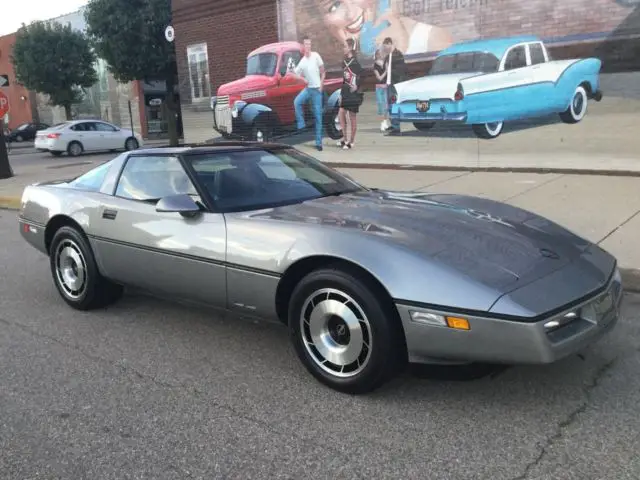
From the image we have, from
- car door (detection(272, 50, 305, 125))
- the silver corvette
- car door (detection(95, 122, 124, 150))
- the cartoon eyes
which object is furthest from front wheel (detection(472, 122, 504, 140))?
car door (detection(95, 122, 124, 150))

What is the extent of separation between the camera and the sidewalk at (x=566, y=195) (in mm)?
5906

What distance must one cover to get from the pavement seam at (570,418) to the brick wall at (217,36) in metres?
12.8

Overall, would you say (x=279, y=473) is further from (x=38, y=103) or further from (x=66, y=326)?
(x=38, y=103)

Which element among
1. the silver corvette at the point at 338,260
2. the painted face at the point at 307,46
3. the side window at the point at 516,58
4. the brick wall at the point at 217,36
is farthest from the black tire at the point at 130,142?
the silver corvette at the point at 338,260

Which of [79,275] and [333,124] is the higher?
[333,124]

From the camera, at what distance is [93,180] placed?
16.1 feet

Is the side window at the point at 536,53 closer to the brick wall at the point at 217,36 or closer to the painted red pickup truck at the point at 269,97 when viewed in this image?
the painted red pickup truck at the point at 269,97

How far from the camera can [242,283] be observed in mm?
3562

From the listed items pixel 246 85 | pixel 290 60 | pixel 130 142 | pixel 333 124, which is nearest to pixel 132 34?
pixel 130 142

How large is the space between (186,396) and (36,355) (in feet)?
4.37

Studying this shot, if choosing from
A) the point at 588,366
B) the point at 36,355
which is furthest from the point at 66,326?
the point at 588,366

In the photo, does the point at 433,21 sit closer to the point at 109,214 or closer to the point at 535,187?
the point at 535,187

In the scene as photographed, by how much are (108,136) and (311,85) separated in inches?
506

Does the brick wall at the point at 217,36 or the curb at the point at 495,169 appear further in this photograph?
the brick wall at the point at 217,36
